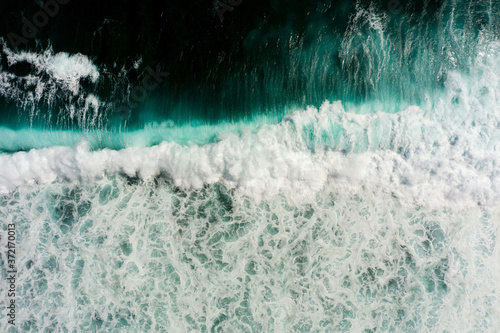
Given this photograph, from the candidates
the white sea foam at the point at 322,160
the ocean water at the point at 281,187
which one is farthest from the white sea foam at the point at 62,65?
the white sea foam at the point at 322,160

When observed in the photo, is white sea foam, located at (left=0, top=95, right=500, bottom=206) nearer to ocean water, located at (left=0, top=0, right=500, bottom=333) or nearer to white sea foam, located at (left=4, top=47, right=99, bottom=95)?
ocean water, located at (left=0, top=0, right=500, bottom=333)

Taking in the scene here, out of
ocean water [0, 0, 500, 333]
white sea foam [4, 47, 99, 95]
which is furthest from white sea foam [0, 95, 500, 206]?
white sea foam [4, 47, 99, 95]

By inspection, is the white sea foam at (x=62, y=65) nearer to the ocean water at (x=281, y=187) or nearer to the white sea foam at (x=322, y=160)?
the ocean water at (x=281, y=187)

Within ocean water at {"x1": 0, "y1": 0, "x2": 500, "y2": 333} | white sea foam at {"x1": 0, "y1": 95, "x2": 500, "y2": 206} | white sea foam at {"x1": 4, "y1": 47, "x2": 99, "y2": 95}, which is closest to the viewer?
ocean water at {"x1": 0, "y1": 0, "x2": 500, "y2": 333}

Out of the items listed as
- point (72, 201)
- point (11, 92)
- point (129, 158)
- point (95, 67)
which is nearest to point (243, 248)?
point (129, 158)

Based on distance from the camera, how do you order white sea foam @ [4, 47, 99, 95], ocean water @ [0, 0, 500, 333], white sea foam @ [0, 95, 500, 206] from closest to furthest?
ocean water @ [0, 0, 500, 333]
white sea foam @ [0, 95, 500, 206]
white sea foam @ [4, 47, 99, 95]

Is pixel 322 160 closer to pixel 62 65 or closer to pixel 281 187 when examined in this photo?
pixel 281 187

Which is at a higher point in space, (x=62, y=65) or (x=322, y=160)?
(x=62, y=65)

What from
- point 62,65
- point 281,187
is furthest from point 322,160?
point 62,65
